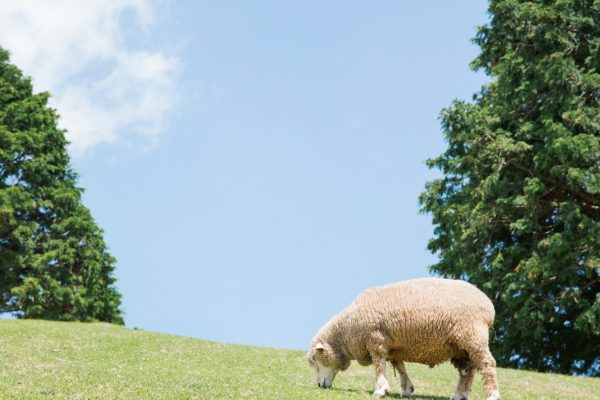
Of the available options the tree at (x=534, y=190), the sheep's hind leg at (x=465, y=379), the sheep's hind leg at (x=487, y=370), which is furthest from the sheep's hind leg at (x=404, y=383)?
the tree at (x=534, y=190)

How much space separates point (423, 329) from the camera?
12.6 meters

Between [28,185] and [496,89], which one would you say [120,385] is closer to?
[496,89]

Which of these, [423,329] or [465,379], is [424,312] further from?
[465,379]

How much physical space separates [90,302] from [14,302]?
347 cm

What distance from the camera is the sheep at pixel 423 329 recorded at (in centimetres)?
1237

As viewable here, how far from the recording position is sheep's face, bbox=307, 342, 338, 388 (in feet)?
45.9

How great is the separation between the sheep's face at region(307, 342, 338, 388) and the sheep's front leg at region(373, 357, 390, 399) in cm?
123

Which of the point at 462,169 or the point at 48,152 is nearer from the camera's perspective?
the point at 462,169

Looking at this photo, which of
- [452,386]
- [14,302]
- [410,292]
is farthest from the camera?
[14,302]

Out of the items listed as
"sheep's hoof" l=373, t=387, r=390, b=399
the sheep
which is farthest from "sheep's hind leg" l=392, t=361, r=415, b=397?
"sheep's hoof" l=373, t=387, r=390, b=399

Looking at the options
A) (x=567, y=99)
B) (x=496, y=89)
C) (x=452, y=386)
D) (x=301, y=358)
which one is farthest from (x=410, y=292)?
(x=496, y=89)

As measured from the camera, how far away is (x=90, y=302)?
119 feet

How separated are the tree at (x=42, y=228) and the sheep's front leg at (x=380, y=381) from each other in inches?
976

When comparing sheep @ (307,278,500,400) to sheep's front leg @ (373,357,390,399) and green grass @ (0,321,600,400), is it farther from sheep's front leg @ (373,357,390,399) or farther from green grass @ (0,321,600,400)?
green grass @ (0,321,600,400)
